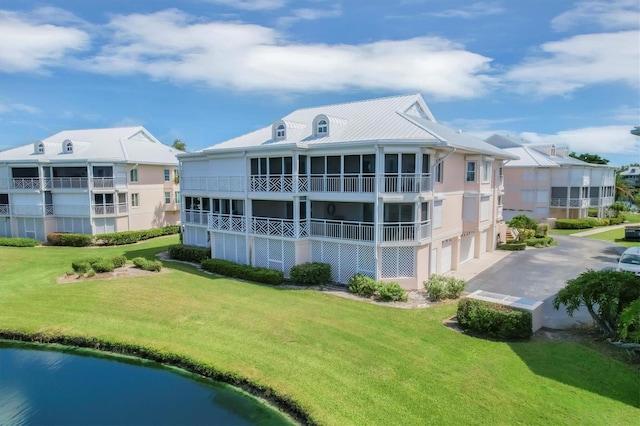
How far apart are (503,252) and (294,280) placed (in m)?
17.9

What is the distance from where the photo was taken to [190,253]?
28.4m

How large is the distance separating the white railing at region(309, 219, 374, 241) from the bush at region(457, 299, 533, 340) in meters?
6.85

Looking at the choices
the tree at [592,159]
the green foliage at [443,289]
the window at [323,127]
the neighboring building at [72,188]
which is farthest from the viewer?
the tree at [592,159]

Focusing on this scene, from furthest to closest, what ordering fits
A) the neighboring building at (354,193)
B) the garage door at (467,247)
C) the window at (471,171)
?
1. the garage door at (467,247)
2. the window at (471,171)
3. the neighboring building at (354,193)

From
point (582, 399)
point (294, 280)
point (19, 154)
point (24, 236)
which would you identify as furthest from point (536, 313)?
point (19, 154)

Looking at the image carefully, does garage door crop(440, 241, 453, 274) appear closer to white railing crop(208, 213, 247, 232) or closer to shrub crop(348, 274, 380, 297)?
shrub crop(348, 274, 380, 297)

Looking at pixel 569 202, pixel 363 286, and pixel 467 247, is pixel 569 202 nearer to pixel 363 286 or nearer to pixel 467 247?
pixel 467 247

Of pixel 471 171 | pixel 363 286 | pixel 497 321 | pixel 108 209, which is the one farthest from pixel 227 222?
pixel 497 321

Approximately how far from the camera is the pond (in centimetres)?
1138

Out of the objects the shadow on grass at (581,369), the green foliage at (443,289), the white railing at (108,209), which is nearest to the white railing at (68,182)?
the white railing at (108,209)

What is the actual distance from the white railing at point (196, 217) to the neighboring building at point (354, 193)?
18.0 inches

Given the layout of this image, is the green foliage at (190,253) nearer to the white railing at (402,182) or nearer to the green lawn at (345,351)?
the green lawn at (345,351)

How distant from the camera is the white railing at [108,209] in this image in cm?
3622

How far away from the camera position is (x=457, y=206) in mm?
25531
